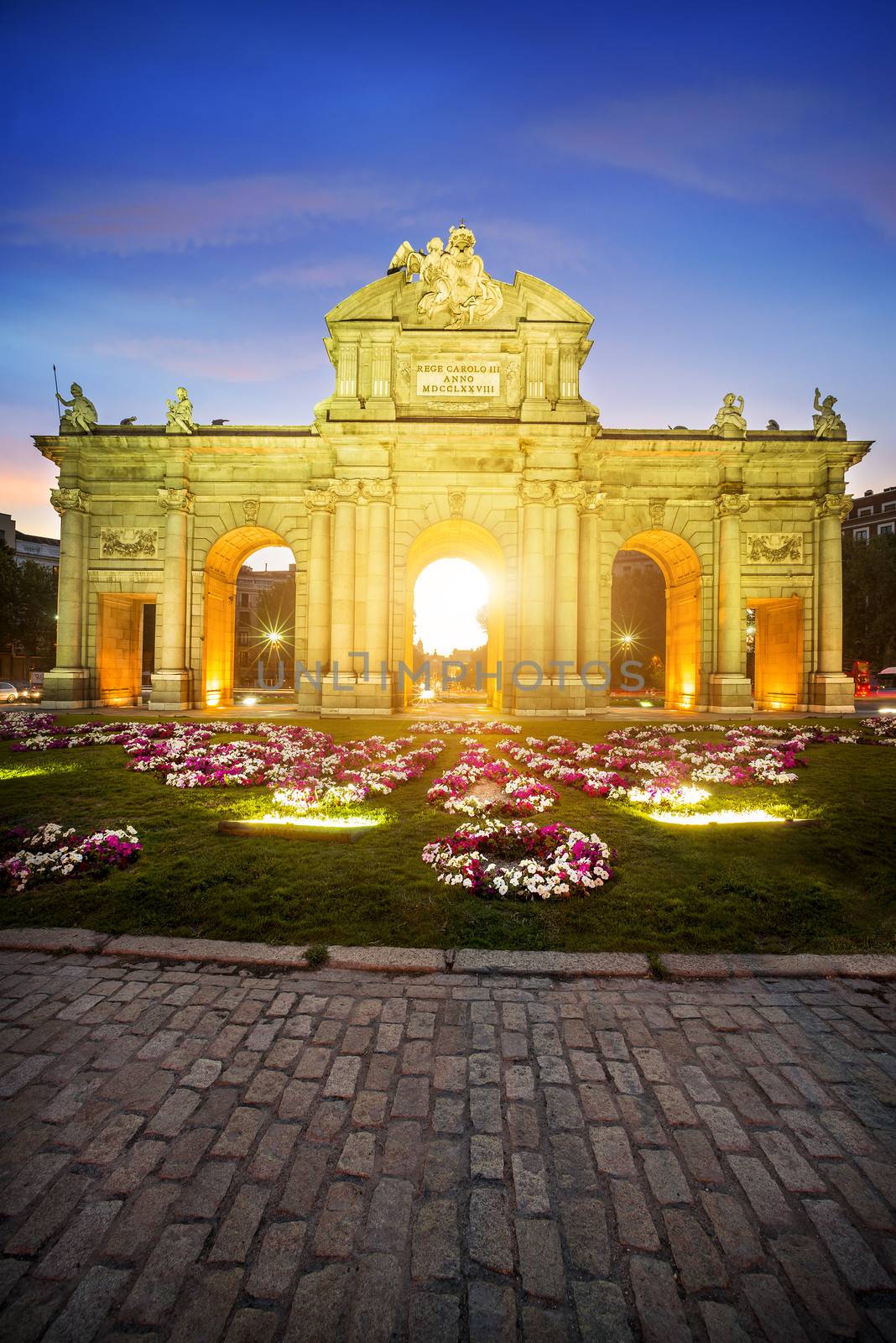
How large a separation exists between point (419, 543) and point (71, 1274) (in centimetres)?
2357

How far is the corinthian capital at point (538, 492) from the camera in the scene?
21953mm

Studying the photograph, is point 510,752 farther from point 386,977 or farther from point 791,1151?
point 791,1151

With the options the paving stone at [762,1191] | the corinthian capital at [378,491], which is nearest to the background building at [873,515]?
the corinthian capital at [378,491]

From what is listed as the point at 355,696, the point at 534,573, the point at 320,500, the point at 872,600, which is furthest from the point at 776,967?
the point at 872,600

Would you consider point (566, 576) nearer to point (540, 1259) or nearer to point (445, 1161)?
point (445, 1161)

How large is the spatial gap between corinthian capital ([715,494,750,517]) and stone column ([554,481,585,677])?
6560 millimetres

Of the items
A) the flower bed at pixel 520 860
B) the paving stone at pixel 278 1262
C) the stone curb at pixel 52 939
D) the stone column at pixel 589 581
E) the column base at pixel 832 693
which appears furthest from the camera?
the column base at pixel 832 693

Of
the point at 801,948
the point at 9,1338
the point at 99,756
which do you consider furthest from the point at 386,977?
the point at 99,756

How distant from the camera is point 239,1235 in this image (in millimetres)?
2354

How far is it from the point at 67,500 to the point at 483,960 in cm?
2721

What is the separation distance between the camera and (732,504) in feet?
77.8

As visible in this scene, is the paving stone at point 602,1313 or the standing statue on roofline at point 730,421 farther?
the standing statue on roofline at point 730,421

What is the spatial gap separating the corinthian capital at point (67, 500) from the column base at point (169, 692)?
8.01 metres

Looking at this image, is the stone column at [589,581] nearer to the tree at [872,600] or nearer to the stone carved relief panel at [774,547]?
the stone carved relief panel at [774,547]
